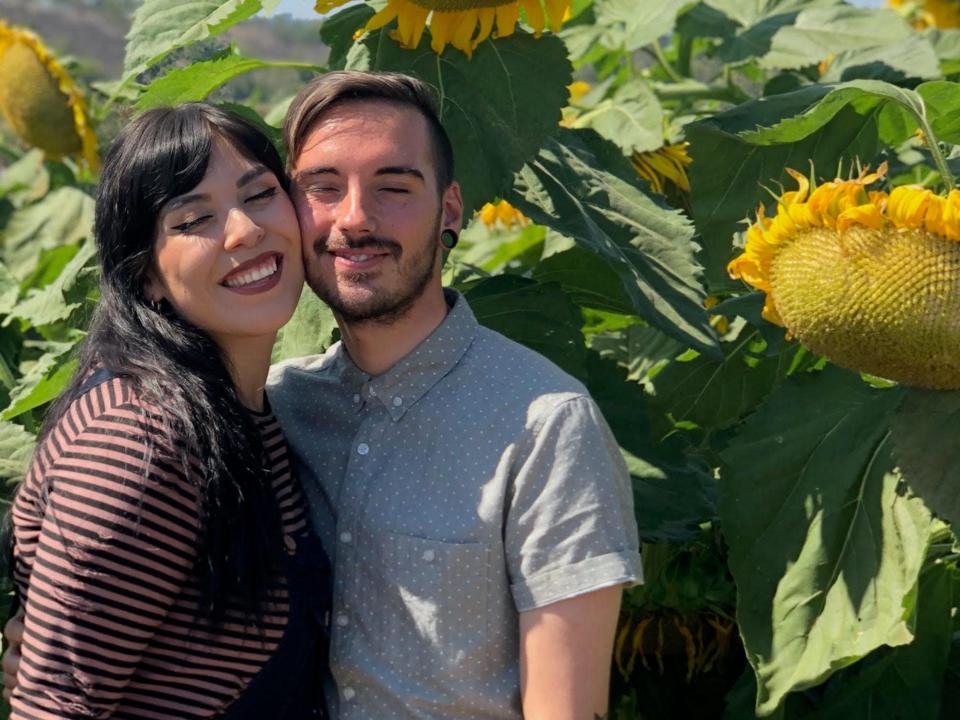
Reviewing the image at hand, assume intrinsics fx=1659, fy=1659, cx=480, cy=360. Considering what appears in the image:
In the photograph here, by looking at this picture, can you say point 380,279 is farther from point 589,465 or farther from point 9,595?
point 9,595

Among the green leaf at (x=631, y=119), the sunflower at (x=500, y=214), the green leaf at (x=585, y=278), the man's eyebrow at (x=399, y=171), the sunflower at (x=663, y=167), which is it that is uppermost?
the man's eyebrow at (x=399, y=171)

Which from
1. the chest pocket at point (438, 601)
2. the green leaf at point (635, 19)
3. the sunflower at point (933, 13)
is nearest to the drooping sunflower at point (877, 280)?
the chest pocket at point (438, 601)

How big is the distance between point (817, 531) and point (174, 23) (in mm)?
1078

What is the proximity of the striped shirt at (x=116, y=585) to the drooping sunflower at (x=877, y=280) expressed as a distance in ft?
2.31

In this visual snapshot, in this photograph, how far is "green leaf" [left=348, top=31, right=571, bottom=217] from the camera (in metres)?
2.23

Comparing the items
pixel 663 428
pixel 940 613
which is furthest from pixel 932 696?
pixel 663 428

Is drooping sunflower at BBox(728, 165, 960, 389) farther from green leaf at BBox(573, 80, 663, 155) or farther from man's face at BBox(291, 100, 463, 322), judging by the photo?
green leaf at BBox(573, 80, 663, 155)

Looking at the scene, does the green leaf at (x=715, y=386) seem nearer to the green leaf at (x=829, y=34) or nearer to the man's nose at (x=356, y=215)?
the green leaf at (x=829, y=34)

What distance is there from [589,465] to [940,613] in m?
0.72

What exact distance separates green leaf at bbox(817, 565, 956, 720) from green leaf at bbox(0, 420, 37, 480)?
3.69ft

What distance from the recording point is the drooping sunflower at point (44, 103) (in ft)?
13.5

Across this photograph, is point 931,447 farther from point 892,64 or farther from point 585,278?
point 892,64

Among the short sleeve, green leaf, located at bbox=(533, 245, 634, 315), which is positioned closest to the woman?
the short sleeve

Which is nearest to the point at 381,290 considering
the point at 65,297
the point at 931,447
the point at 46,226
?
the point at 931,447
